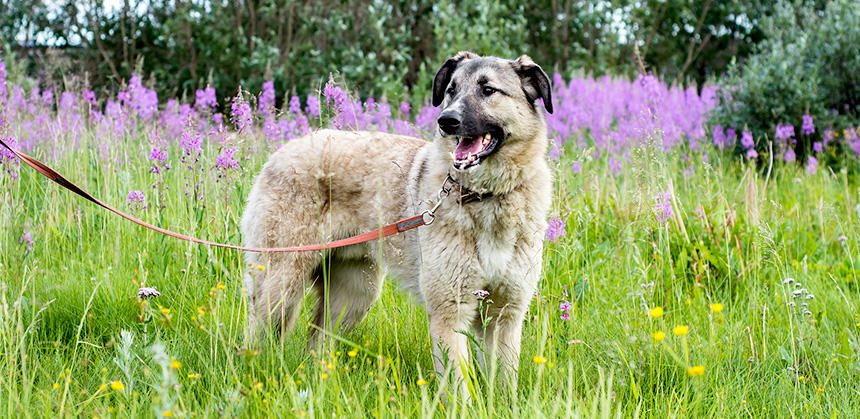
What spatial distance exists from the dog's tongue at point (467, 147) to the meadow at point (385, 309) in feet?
1.93

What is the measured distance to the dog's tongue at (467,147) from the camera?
3.12m

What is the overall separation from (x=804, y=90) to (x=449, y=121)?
18.9 feet

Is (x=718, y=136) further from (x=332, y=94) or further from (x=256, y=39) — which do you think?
(x=256, y=39)

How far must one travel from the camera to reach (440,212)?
3.06 metres

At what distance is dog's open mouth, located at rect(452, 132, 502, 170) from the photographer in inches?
121

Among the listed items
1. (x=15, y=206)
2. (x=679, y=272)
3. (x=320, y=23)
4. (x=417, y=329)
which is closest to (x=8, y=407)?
(x=417, y=329)

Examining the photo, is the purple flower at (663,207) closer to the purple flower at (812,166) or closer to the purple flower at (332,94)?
the purple flower at (332,94)

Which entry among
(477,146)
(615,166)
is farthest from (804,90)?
(477,146)

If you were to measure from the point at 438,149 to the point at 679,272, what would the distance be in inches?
69.3

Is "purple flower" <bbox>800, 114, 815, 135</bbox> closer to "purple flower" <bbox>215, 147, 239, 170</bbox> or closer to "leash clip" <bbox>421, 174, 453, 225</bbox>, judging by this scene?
"leash clip" <bbox>421, 174, 453, 225</bbox>

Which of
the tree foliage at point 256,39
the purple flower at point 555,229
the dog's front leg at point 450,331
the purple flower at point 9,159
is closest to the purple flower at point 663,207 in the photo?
the purple flower at point 555,229

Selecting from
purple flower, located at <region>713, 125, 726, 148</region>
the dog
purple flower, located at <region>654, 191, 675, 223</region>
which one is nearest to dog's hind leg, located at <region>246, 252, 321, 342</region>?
the dog

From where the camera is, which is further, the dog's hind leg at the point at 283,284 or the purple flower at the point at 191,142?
the purple flower at the point at 191,142

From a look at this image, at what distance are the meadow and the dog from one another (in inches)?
6.4
